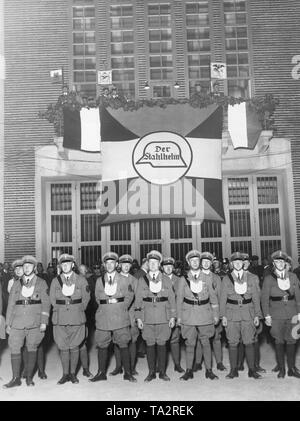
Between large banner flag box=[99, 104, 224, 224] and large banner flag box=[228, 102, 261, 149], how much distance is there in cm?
39

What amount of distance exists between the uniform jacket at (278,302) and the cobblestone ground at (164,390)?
823 millimetres

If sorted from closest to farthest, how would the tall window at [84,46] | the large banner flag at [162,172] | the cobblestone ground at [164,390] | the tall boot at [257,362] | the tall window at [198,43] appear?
1. the cobblestone ground at [164,390]
2. the tall boot at [257,362]
3. the large banner flag at [162,172]
4. the tall window at [84,46]
5. the tall window at [198,43]

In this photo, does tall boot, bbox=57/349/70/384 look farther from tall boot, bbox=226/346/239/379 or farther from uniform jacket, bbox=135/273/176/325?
tall boot, bbox=226/346/239/379

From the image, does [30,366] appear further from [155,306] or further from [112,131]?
[112,131]

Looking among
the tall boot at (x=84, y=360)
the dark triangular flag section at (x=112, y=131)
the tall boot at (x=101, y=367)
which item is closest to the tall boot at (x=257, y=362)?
the tall boot at (x=101, y=367)

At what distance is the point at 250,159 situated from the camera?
414 inches

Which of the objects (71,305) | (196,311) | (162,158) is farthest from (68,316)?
(162,158)

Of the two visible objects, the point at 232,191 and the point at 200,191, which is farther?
the point at 232,191

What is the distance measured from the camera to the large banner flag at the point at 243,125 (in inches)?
381

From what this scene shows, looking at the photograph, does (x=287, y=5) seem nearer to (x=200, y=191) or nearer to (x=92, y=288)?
(x=200, y=191)

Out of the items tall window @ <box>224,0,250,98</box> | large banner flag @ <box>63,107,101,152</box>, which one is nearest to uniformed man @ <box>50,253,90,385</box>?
large banner flag @ <box>63,107,101,152</box>

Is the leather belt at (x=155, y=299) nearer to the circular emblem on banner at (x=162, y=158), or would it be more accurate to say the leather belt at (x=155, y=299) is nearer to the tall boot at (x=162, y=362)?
the tall boot at (x=162, y=362)
